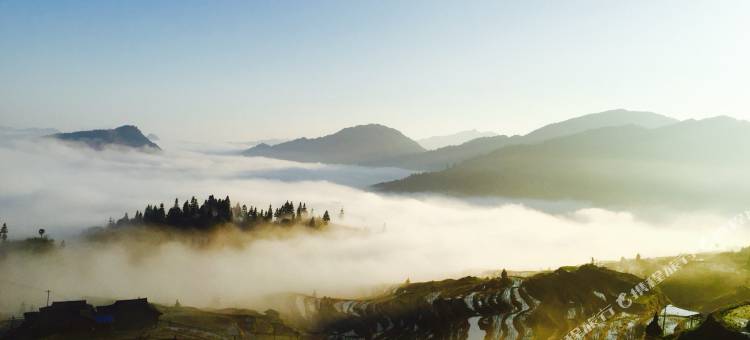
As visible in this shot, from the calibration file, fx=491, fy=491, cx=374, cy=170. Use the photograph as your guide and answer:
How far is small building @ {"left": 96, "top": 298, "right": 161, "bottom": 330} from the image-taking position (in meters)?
166

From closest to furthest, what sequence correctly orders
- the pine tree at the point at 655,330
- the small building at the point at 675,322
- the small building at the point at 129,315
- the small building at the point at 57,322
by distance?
1. the pine tree at the point at 655,330
2. the small building at the point at 675,322
3. the small building at the point at 57,322
4. the small building at the point at 129,315

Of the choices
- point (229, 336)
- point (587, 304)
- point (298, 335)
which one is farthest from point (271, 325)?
point (587, 304)

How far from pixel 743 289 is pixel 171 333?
212 meters

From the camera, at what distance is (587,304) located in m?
187

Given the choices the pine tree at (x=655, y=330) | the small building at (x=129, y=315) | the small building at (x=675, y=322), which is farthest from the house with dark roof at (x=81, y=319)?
the small building at (x=675, y=322)

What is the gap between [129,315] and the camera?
169 meters

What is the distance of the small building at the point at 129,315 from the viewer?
16638 centimetres

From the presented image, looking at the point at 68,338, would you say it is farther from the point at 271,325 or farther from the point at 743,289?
the point at 743,289

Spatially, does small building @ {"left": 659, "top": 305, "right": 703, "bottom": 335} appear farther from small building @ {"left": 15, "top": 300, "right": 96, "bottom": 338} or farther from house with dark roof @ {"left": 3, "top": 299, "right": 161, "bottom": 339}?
small building @ {"left": 15, "top": 300, "right": 96, "bottom": 338}

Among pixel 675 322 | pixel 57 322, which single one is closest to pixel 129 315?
pixel 57 322

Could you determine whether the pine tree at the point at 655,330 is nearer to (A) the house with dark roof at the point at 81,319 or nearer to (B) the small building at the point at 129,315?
(B) the small building at the point at 129,315

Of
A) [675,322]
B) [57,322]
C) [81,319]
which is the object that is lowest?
[57,322]

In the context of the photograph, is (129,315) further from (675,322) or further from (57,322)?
(675,322)

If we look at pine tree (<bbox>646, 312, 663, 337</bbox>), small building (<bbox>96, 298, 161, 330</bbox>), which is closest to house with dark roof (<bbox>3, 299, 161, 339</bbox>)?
small building (<bbox>96, 298, 161, 330</bbox>)
